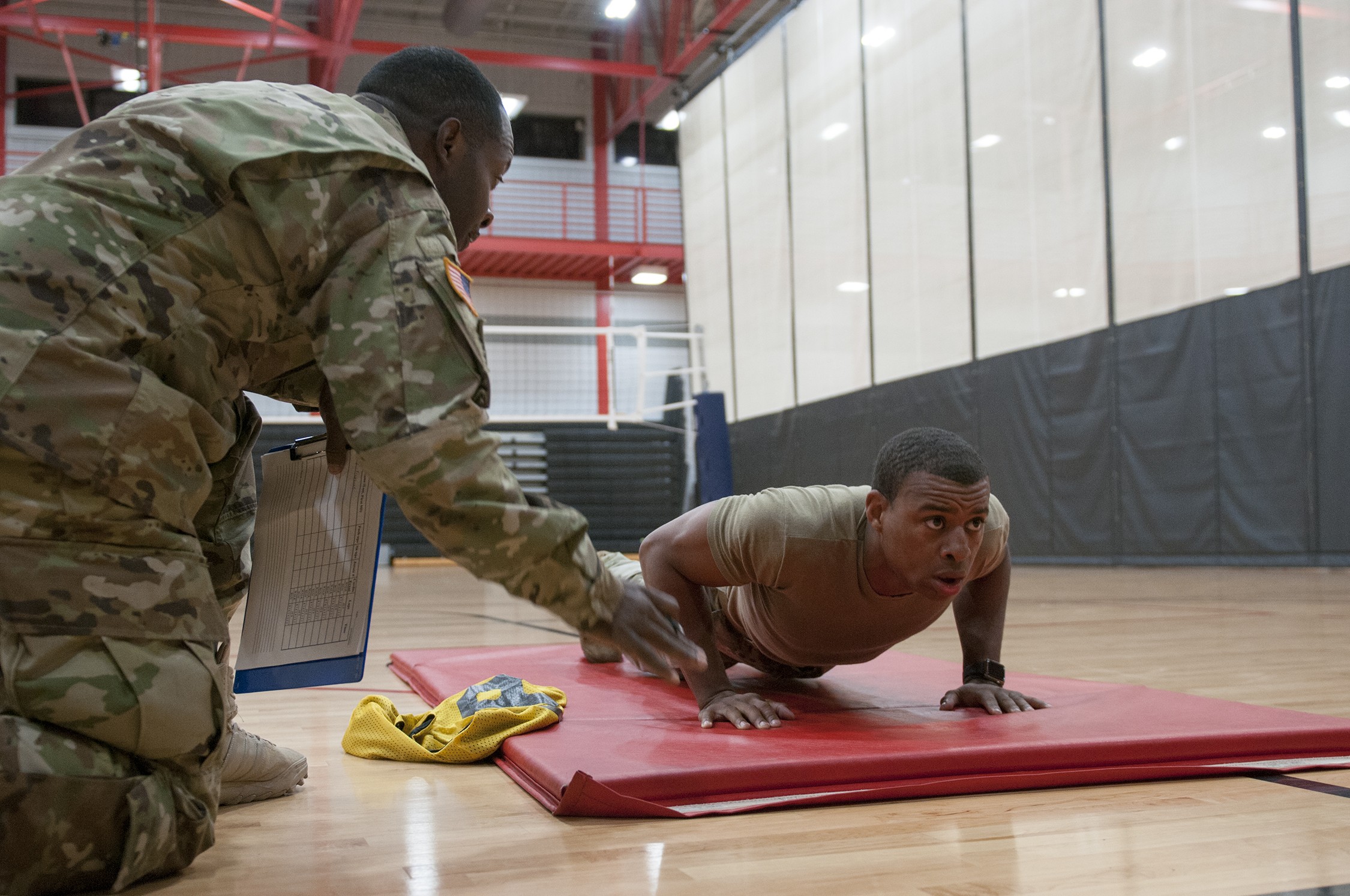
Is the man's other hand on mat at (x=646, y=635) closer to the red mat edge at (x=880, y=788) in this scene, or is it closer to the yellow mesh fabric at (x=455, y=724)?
the red mat edge at (x=880, y=788)

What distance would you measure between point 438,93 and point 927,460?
1.07 metres

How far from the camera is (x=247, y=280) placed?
122cm

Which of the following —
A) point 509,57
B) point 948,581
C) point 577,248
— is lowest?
point 948,581

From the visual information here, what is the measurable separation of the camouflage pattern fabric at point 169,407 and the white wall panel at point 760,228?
11.0 m

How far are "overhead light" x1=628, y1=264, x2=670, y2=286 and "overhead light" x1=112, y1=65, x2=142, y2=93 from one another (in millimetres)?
6713

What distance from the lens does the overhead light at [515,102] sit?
15203mm

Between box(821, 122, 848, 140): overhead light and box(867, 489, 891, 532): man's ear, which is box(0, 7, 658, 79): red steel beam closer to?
box(821, 122, 848, 140): overhead light

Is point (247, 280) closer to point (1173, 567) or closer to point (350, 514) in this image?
point (350, 514)

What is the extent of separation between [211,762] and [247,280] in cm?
55

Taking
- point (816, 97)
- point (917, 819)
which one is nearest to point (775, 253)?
point (816, 97)

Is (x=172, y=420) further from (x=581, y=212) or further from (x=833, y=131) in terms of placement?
(x=581, y=212)

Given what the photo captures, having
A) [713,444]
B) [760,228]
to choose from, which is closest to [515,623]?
[713,444]

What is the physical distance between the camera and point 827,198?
11.2 meters

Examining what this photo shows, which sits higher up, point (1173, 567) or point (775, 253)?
point (775, 253)
